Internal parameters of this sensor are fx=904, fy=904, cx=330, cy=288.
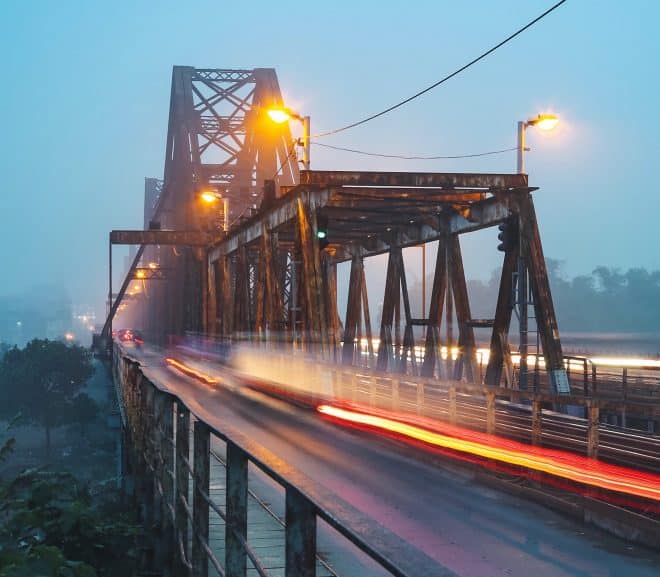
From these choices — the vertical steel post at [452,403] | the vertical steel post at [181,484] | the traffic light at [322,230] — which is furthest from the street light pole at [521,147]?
the vertical steel post at [181,484]

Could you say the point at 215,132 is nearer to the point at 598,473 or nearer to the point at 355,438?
the point at 355,438

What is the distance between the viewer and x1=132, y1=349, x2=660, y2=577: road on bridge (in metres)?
9.04

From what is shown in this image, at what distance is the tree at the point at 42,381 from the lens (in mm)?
82188

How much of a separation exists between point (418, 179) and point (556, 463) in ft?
43.9

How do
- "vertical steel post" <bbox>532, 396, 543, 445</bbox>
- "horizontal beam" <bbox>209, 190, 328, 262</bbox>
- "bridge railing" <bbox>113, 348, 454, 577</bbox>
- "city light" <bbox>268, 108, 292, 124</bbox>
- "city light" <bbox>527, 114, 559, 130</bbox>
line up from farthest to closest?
"horizontal beam" <bbox>209, 190, 328, 262</bbox>, "city light" <bbox>268, 108, 292, 124</bbox>, "city light" <bbox>527, 114, 559, 130</bbox>, "vertical steel post" <bbox>532, 396, 543, 445</bbox>, "bridge railing" <bbox>113, 348, 454, 577</bbox>

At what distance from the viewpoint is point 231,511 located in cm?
519

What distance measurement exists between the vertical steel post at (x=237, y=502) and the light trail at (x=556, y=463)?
6739mm

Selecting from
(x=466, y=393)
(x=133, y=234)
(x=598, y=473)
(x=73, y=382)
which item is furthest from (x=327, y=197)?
(x=73, y=382)

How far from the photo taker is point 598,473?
1155 cm

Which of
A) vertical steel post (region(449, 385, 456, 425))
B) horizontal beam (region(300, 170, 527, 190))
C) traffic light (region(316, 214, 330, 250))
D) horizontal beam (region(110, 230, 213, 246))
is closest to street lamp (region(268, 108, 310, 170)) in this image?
horizontal beam (region(300, 170, 527, 190))

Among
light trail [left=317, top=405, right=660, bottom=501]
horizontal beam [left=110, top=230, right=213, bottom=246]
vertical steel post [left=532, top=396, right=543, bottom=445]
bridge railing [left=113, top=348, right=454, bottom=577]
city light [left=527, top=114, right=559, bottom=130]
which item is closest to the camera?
bridge railing [left=113, top=348, right=454, bottom=577]

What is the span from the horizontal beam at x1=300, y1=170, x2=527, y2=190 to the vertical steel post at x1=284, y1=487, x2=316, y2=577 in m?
20.4

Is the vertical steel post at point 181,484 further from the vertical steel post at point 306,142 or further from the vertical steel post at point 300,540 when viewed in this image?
the vertical steel post at point 306,142

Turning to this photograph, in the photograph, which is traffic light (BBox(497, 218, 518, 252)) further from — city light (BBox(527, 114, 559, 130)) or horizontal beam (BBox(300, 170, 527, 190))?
city light (BBox(527, 114, 559, 130))
